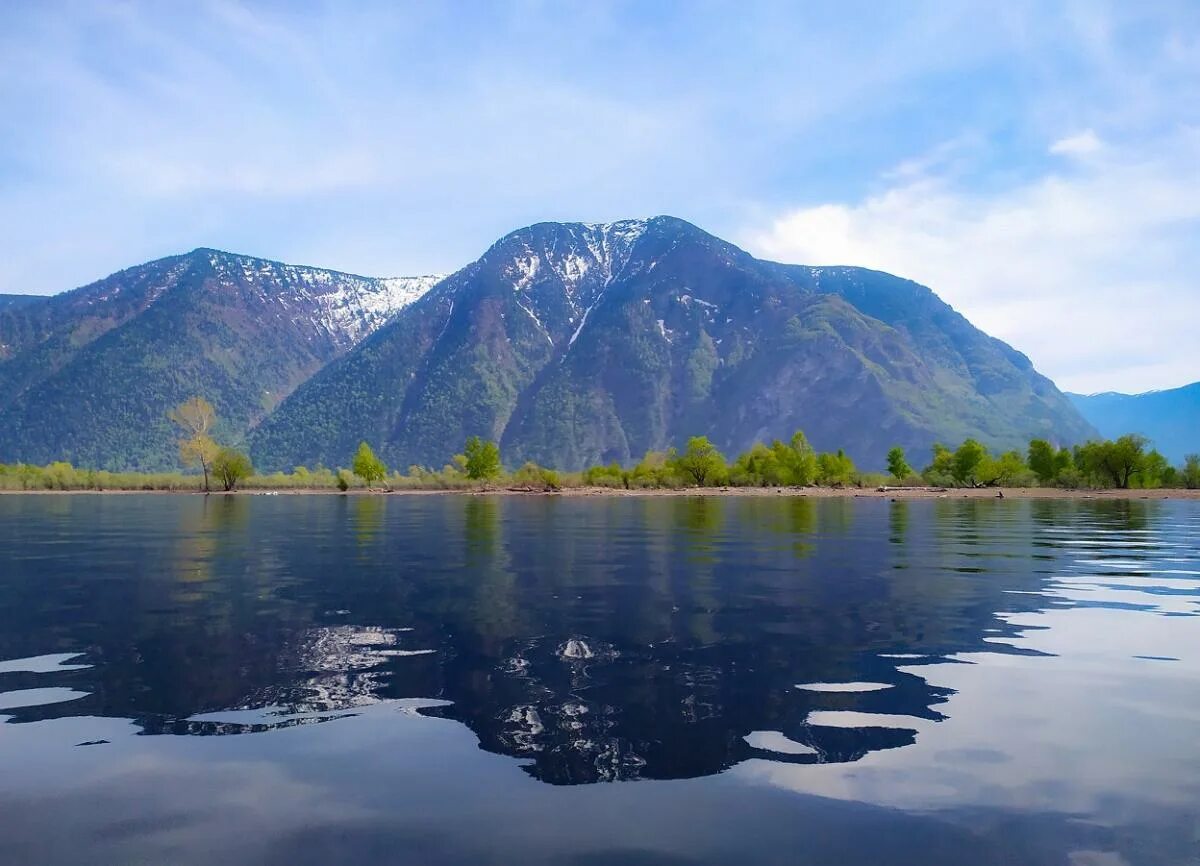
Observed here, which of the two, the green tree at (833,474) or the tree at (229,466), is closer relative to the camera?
the tree at (229,466)

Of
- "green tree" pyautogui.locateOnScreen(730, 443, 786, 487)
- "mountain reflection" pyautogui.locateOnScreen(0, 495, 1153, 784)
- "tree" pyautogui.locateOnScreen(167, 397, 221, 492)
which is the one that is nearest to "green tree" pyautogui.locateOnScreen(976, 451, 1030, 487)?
"green tree" pyautogui.locateOnScreen(730, 443, 786, 487)

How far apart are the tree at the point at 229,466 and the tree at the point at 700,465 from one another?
102 metres

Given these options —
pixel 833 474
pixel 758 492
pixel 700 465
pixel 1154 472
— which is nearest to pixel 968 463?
pixel 833 474

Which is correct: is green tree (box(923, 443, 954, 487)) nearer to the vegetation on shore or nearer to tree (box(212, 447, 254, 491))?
the vegetation on shore

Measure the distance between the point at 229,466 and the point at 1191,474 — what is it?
208165 mm

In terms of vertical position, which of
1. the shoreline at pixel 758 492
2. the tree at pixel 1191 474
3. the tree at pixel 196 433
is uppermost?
the tree at pixel 196 433

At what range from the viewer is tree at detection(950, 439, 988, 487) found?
17600 cm

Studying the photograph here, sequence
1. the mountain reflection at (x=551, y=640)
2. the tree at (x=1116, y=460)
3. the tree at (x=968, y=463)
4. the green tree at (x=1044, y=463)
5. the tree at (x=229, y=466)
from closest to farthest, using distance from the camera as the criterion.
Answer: the mountain reflection at (x=551, y=640) → the tree at (x=1116, y=460) → the green tree at (x=1044, y=463) → the tree at (x=229, y=466) → the tree at (x=968, y=463)

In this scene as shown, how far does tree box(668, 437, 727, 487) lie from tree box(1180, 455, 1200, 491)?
95284 mm

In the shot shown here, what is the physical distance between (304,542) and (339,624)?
27.8m

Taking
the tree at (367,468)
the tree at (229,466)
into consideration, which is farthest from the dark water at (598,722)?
the tree at (367,468)

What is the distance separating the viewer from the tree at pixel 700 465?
18625 cm

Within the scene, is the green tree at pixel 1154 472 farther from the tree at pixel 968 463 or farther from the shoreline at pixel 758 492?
the tree at pixel 968 463

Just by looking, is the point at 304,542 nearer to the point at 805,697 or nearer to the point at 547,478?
the point at 805,697
